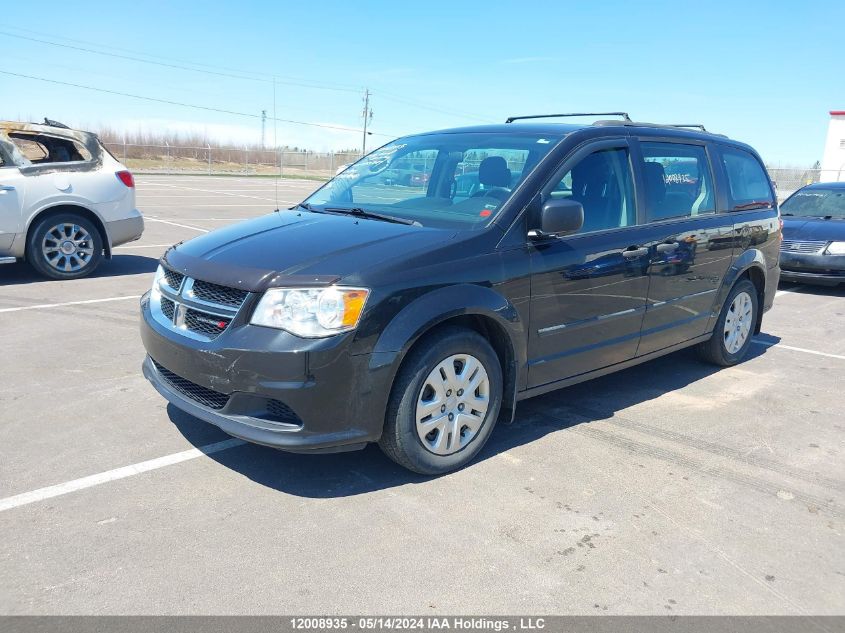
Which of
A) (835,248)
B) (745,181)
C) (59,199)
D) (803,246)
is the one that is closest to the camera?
(745,181)

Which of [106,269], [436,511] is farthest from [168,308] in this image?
[106,269]

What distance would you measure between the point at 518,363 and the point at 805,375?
3272 mm

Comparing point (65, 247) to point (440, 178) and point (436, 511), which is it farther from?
point (436, 511)

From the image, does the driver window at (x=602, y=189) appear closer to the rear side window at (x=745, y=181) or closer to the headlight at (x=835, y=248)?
the rear side window at (x=745, y=181)

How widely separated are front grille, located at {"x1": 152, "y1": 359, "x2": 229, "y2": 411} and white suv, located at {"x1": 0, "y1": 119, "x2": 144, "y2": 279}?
5480mm

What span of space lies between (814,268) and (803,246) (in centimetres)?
36

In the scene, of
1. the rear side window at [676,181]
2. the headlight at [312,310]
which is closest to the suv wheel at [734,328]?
the rear side window at [676,181]

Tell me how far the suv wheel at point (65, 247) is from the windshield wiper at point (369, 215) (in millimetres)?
5308

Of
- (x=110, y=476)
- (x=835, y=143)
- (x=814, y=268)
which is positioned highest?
(x=835, y=143)

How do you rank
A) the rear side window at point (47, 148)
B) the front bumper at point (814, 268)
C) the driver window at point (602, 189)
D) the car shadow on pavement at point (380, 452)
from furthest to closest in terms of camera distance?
the front bumper at point (814, 268)
the rear side window at point (47, 148)
the driver window at point (602, 189)
the car shadow on pavement at point (380, 452)

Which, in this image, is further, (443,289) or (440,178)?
(440,178)

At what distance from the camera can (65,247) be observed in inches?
340

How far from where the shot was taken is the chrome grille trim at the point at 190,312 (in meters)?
3.49

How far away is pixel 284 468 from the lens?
152 inches
